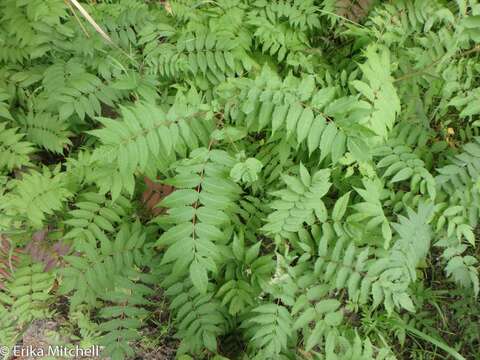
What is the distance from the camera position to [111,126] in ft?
6.98

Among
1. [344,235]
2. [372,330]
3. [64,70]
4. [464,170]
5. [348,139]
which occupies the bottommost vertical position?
[372,330]

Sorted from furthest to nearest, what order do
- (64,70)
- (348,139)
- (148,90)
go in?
1. (64,70)
2. (148,90)
3. (348,139)

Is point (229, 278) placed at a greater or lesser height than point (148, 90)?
lesser

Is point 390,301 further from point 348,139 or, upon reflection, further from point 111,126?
point 111,126

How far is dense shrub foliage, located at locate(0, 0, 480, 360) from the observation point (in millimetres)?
2238

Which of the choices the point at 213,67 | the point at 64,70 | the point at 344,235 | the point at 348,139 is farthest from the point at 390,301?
the point at 64,70

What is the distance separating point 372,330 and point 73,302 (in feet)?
6.80

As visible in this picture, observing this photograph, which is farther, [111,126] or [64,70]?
[64,70]

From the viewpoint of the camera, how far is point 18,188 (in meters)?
2.56

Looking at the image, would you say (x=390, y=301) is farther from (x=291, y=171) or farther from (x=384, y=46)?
Result: (x=384, y=46)

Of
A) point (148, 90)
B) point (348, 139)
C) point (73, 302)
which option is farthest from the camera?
point (148, 90)

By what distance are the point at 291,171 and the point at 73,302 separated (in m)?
1.64

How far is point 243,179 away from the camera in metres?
2.17

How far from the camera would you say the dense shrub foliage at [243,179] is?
88.1 inches
